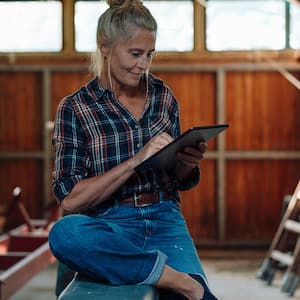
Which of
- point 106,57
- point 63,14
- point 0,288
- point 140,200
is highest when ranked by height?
point 63,14

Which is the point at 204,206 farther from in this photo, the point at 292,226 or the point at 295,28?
the point at 292,226

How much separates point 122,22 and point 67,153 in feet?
1.43

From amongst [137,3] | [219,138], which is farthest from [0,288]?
[219,138]

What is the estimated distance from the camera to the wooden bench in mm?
2330

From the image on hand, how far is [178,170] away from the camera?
8.85ft

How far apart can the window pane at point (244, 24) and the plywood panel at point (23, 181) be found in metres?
2.36

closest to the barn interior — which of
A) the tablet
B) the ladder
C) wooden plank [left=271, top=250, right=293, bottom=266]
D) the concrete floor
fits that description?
the concrete floor

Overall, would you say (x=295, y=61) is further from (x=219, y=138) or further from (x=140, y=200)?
(x=140, y=200)

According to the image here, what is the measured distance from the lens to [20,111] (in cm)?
907

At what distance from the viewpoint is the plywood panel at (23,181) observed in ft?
29.8

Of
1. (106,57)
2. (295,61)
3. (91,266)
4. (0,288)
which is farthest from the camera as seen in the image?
(295,61)

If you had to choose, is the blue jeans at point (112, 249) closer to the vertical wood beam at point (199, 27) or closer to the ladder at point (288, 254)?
the ladder at point (288, 254)

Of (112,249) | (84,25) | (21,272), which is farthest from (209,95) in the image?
(112,249)

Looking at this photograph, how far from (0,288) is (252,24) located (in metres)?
5.76
